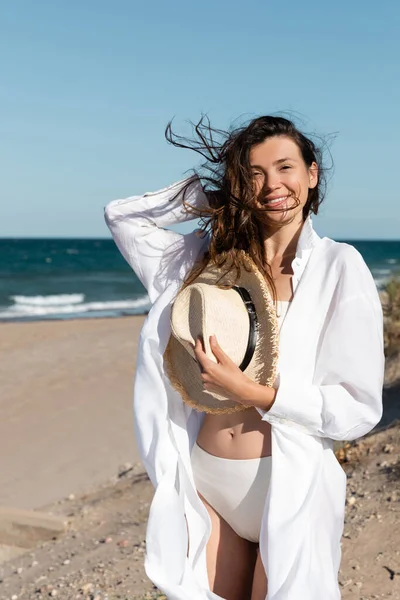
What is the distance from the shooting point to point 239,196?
2.48 m

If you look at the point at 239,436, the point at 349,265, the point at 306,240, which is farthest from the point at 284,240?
the point at 239,436

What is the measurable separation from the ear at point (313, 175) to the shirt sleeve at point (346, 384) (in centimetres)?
50

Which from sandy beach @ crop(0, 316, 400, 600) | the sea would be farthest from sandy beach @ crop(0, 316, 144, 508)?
the sea

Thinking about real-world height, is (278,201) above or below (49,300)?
above

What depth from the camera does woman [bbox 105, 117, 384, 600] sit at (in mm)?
2180

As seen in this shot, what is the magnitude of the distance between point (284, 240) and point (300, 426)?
69 centimetres

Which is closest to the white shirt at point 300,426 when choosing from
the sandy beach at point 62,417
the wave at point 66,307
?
the sandy beach at point 62,417

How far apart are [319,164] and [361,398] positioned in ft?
3.01

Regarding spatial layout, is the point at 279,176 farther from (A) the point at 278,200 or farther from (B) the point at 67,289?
(B) the point at 67,289

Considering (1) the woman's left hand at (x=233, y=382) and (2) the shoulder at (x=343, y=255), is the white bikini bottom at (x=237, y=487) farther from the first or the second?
(2) the shoulder at (x=343, y=255)

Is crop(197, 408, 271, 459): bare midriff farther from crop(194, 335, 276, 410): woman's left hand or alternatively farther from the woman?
crop(194, 335, 276, 410): woman's left hand

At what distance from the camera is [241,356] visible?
2.35m

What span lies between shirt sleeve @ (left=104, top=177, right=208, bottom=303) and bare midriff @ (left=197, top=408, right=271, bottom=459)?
0.53m

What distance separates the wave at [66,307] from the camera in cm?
2714
